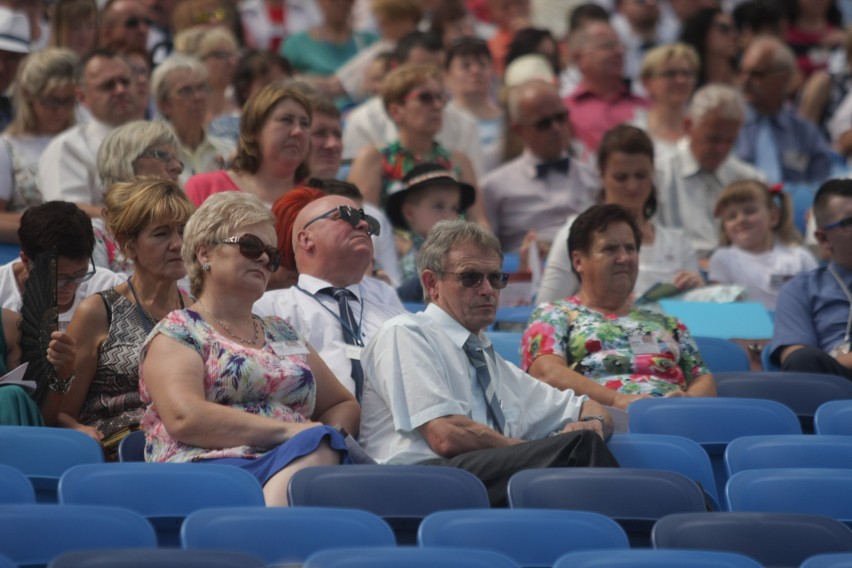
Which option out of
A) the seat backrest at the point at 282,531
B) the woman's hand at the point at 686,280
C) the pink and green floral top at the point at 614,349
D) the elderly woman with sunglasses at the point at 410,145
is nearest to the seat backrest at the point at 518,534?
the seat backrest at the point at 282,531

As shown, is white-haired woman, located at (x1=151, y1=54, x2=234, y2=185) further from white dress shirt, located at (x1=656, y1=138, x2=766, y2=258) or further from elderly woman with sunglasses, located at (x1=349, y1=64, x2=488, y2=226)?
white dress shirt, located at (x1=656, y1=138, x2=766, y2=258)

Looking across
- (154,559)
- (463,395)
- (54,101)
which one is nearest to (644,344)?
(463,395)

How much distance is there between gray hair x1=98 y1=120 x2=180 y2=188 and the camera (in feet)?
17.8

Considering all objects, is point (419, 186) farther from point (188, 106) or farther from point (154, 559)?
point (154, 559)

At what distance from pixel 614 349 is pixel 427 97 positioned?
92.0 inches

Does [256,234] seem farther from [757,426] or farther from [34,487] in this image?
[757,426]

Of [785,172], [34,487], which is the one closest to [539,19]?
[785,172]

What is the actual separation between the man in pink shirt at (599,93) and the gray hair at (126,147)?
3678mm

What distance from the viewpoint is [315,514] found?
124 inches

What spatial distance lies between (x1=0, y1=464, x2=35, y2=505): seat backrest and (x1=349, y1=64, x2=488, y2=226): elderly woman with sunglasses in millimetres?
3492

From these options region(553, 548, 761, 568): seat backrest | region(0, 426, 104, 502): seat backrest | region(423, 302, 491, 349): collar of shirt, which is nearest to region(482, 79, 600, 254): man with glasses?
region(423, 302, 491, 349): collar of shirt

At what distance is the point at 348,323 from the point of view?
15.4 ft

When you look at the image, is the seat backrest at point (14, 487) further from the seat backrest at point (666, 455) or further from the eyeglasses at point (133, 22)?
the eyeglasses at point (133, 22)

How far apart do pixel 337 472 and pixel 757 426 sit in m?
1.53
